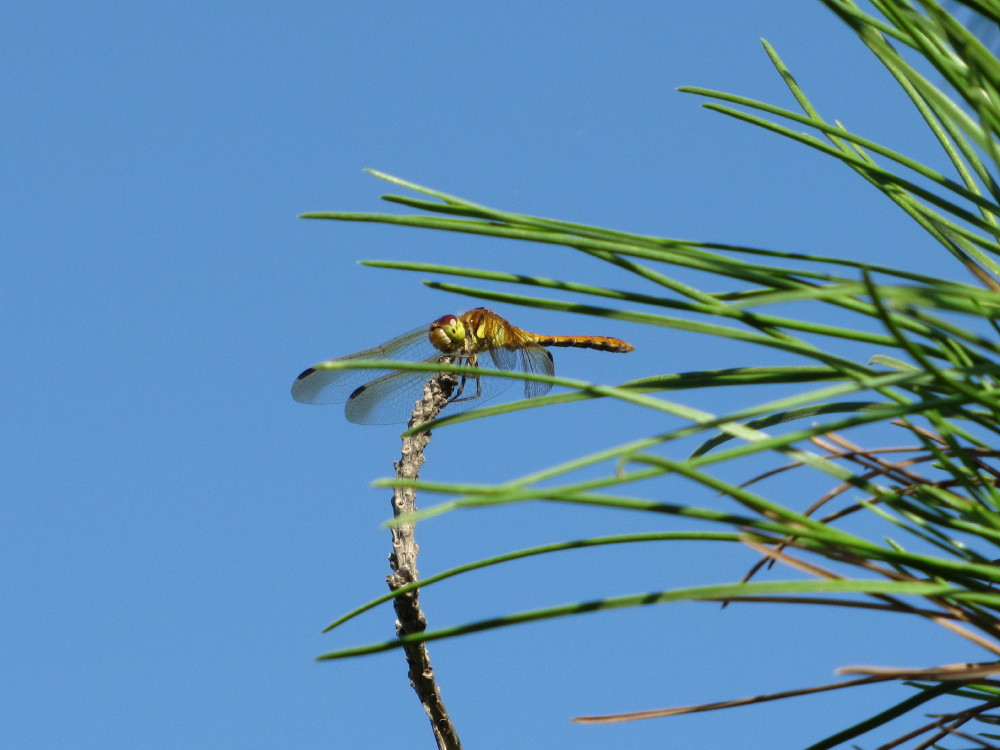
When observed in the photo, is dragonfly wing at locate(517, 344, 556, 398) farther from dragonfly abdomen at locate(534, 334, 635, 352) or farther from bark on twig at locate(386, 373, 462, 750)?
bark on twig at locate(386, 373, 462, 750)

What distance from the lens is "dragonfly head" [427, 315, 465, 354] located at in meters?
3.34

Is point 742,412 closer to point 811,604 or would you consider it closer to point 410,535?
point 811,604

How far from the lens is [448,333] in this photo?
3348 millimetres

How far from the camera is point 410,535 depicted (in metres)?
1.31

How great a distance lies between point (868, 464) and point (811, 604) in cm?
16

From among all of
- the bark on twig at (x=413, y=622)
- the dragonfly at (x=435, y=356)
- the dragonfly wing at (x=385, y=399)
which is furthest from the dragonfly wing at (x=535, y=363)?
the bark on twig at (x=413, y=622)

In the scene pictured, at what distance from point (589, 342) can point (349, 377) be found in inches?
43.2

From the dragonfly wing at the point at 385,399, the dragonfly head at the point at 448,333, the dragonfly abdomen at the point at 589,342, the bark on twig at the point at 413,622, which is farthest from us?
the dragonfly wing at the point at 385,399

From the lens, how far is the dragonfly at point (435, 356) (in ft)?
11.4

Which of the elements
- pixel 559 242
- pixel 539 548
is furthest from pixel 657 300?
pixel 539 548

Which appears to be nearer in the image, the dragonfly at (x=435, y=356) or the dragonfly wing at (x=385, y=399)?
the dragonfly at (x=435, y=356)

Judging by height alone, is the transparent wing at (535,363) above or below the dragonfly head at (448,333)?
above

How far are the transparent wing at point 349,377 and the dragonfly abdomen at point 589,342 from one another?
583 millimetres

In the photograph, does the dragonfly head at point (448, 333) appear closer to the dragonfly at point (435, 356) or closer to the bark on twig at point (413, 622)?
the dragonfly at point (435, 356)
